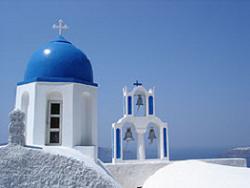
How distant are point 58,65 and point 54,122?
150 cm

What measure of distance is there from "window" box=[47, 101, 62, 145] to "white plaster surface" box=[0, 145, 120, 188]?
13.1 ft

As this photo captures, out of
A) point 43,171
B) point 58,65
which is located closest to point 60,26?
point 58,65

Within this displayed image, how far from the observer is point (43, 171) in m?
3.42

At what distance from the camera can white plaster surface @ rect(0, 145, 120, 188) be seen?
3379mm

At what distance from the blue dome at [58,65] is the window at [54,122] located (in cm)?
72

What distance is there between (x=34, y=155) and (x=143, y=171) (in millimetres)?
6048

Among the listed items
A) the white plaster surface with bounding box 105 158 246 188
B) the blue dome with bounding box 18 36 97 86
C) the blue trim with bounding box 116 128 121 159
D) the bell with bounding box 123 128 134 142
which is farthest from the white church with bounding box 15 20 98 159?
the bell with bounding box 123 128 134 142

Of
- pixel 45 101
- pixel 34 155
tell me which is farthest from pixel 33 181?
pixel 45 101

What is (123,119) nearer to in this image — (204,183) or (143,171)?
(143,171)

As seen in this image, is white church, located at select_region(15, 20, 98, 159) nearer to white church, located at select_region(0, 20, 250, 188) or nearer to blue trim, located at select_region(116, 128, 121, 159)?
white church, located at select_region(0, 20, 250, 188)

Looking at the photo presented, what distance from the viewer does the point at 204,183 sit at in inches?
261

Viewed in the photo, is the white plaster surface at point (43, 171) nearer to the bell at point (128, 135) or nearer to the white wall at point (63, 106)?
the white wall at point (63, 106)

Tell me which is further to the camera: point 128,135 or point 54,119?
point 128,135

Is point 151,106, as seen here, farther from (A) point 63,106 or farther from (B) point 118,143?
(A) point 63,106
